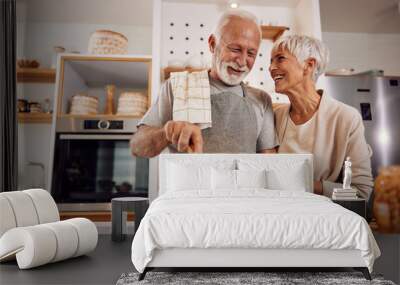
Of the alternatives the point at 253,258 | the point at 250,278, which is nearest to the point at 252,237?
the point at 253,258

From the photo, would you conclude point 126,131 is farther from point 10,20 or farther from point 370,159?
point 370,159

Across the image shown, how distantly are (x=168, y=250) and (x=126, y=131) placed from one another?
6.63 ft

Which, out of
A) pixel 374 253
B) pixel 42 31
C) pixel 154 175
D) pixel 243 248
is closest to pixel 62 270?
pixel 243 248

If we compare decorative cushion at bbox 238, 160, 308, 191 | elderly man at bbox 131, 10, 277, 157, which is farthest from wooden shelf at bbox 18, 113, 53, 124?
decorative cushion at bbox 238, 160, 308, 191

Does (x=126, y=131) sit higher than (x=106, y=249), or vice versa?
(x=126, y=131)

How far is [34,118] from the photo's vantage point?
4469mm

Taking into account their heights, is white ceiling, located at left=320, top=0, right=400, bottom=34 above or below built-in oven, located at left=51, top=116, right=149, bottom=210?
above

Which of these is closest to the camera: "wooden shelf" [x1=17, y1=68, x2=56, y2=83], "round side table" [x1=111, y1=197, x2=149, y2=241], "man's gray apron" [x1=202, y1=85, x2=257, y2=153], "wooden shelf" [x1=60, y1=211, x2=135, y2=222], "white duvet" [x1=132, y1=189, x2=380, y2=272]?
"white duvet" [x1=132, y1=189, x2=380, y2=272]

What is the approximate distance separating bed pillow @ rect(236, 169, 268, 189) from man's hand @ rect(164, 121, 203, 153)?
600mm

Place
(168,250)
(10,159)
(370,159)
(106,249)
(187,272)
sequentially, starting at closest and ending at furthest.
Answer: (168,250), (187,272), (106,249), (10,159), (370,159)

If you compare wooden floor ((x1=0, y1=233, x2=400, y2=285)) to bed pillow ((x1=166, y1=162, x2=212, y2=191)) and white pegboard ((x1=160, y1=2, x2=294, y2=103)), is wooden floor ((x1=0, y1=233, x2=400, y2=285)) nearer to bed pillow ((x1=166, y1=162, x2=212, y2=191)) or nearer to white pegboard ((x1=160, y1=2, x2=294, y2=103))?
bed pillow ((x1=166, y1=162, x2=212, y2=191))

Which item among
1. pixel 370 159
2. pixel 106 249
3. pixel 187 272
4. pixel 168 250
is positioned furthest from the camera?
pixel 370 159

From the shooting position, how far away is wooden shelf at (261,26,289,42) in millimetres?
4254

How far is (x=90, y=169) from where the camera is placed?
4254 mm
